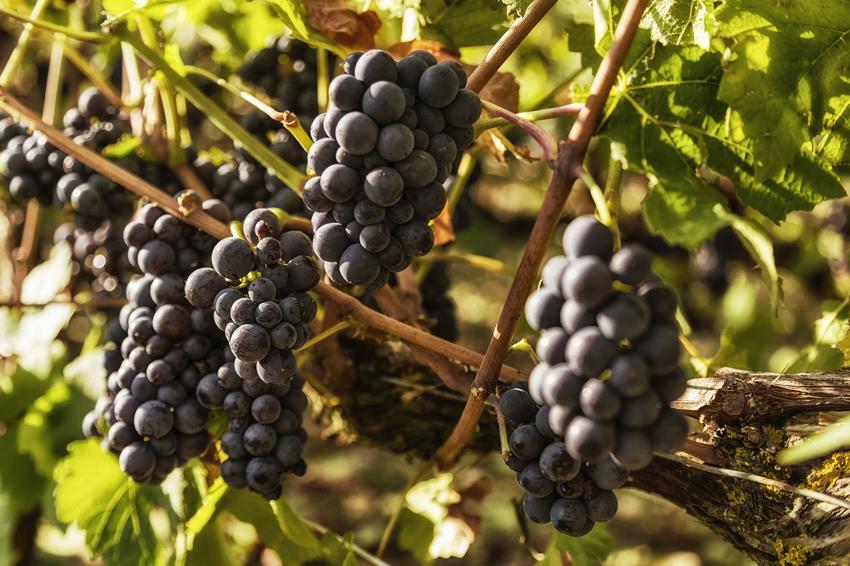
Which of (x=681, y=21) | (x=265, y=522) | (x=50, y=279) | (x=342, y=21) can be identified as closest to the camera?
(x=681, y=21)

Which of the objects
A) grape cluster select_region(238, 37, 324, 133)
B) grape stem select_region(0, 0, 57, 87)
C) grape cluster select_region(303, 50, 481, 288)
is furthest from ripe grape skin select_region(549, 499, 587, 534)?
grape stem select_region(0, 0, 57, 87)

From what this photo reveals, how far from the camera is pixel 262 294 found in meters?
0.89

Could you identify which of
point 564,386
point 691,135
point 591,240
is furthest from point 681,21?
point 564,386

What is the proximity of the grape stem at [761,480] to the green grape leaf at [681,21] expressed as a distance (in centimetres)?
49

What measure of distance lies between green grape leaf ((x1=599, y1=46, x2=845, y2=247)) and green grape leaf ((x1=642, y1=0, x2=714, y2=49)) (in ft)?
0.09

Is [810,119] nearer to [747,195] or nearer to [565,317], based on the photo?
[747,195]

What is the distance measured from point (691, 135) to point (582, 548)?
641mm

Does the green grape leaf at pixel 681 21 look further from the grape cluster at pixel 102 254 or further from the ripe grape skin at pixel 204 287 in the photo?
the grape cluster at pixel 102 254

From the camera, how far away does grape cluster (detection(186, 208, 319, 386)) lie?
0.88m

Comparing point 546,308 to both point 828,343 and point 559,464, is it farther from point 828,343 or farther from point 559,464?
point 828,343

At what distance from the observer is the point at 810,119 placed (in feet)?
3.03

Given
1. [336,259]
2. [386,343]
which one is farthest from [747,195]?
[386,343]

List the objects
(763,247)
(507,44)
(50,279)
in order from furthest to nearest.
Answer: (50,279) → (507,44) → (763,247)

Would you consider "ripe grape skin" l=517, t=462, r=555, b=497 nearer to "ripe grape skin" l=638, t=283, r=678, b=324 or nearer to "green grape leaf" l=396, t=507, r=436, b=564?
"ripe grape skin" l=638, t=283, r=678, b=324
